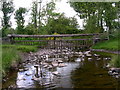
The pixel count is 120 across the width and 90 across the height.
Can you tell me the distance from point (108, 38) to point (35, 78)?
7831 mm

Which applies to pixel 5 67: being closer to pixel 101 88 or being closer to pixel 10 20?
Result: pixel 101 88

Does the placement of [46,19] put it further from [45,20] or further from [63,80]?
[63,80]

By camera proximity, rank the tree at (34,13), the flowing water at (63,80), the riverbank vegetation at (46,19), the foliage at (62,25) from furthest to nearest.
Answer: the tree at (34,13) → the foliage at (62,25) → the riverbank vegetation at (46,19) → the flowing water at (63,80)

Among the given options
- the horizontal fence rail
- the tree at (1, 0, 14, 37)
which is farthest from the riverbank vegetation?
the horizontal fence rail

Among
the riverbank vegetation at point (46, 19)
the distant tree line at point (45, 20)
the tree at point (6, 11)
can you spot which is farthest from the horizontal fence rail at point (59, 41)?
the tree at point (6, 11)

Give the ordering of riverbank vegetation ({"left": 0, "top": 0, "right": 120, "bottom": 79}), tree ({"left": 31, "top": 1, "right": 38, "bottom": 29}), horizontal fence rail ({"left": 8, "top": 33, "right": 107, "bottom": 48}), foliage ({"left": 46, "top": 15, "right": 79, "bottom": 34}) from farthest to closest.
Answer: tree ({"left": 31, "top": 1, "right": 38, "bottom": 29}) → foliage ({"left": 46, "top": 15, "right": 79, "bottom": 34}) → riverbank vegetation ({"left": 0, "top": 0, "right": 120, "bottom": 79}) → horizontal fence rail ({"left": 8, "top": 33, "right": 107, "bottom": 48})

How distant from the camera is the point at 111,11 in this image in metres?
12.5

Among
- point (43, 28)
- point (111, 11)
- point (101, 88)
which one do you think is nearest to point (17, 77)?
point (101, 88)

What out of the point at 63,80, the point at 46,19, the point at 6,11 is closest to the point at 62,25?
the point at 46,19

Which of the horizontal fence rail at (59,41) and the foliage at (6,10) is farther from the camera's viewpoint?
the foliage at (6,10)

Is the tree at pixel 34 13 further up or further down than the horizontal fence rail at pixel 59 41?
further up

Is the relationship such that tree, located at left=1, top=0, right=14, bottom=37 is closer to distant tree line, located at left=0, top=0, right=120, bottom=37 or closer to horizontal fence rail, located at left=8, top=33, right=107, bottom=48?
distant tree line, located at left=0, top=0, right=120, bottom=37

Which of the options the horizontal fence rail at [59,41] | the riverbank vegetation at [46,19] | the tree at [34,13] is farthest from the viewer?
the tree at [34,13]

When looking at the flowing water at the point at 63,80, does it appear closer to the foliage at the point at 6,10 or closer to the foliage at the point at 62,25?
the foliage at the point at 62,25
